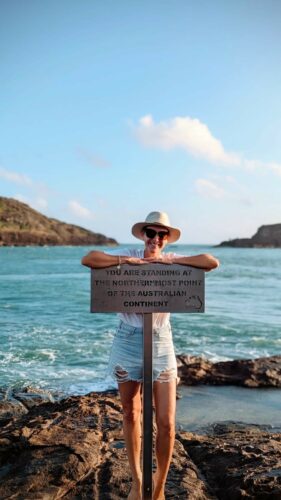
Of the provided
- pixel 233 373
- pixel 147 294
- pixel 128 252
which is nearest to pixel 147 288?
pixel 147 294

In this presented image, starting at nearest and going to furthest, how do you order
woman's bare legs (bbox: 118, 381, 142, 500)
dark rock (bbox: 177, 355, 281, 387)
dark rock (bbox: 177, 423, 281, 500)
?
woman's bare legs (bbox: 118, 381, 142, 500), dark rock (bbox: 177, 423, 281, 500), dark rock (bbox: 177, 355, 281, 387)

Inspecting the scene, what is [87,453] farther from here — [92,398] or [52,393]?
[52,393]

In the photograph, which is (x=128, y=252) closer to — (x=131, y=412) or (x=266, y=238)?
(x=131, y=412)

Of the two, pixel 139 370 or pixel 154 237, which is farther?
pixel 154 237

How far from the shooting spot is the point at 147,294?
4.00 m

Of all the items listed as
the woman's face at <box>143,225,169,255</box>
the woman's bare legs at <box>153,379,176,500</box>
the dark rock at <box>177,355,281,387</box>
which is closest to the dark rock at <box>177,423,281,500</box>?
the woman's bare legs at <box>153,379,176,500</box>

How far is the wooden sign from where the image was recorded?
157 inches

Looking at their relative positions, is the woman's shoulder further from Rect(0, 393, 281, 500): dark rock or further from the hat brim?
Rect(0, 393, 281, 500): dark rock

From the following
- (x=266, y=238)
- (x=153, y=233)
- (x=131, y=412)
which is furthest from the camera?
(x=266, y=238)

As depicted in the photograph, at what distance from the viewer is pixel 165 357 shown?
4.07 m

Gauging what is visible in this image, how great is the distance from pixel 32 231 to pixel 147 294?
167 metres

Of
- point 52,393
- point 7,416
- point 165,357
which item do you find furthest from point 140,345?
point 52,393

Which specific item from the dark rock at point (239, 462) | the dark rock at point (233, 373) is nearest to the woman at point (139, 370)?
the dark rock at point (239, 462)

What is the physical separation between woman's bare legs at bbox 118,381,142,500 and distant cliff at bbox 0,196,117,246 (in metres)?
156
